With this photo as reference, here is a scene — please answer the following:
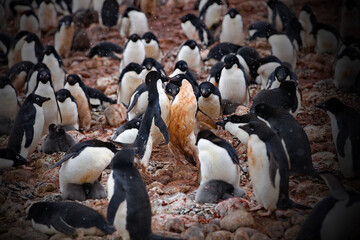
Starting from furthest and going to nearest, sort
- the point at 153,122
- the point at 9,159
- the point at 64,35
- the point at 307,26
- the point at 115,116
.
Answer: the point at 64,35
the point at 307,26
the point at 115,116
the point at 9,159
the point at 153,122

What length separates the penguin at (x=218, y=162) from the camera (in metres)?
4.93

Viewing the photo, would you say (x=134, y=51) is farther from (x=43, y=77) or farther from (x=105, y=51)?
(x=43, y=77)

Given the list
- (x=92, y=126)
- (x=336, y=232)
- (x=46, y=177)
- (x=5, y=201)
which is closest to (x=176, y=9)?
(x=92, y=126)

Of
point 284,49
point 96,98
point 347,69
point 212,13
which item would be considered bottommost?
point 96,98

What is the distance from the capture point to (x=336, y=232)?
3.79 metres

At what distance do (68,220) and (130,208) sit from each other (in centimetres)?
75

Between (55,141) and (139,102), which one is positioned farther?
(139,102)

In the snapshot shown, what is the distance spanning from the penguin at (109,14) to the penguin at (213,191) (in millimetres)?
9469

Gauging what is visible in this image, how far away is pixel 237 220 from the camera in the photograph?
4363mm

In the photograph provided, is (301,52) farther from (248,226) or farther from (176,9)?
(248,226)

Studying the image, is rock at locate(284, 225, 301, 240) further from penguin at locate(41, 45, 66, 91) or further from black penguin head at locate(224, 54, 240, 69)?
penguin at locate(41, 45, 66, 91)

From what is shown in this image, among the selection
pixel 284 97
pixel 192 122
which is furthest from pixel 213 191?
pixel 284 97

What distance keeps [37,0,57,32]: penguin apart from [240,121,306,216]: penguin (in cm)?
1067

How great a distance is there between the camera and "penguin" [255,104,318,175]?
517 cm
